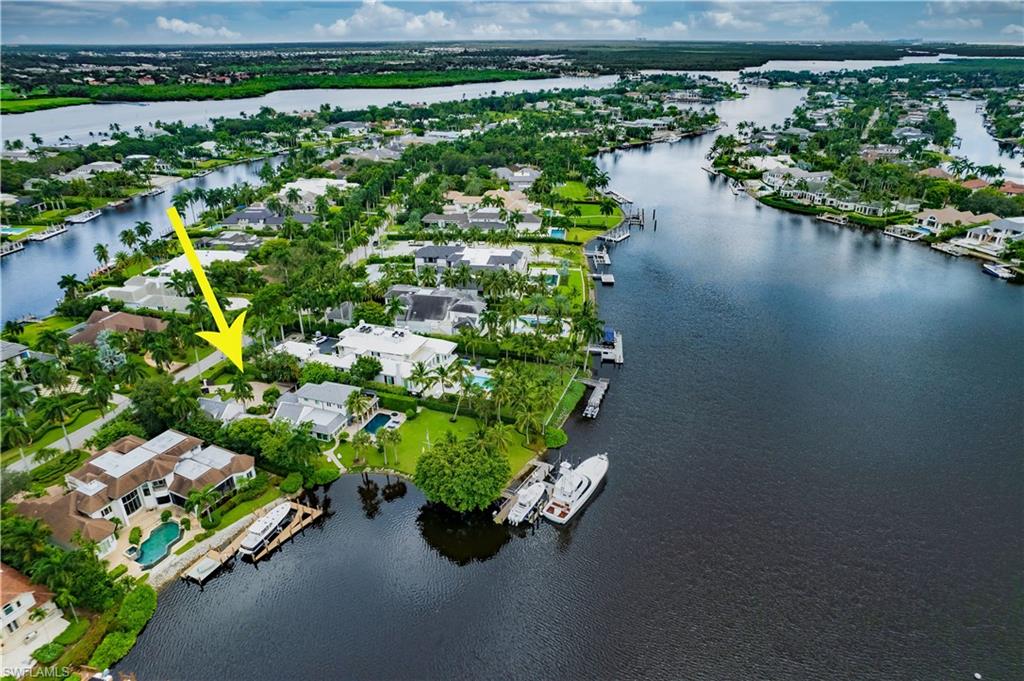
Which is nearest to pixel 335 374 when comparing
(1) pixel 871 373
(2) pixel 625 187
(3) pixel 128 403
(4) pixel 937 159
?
(3) pixel 128 403

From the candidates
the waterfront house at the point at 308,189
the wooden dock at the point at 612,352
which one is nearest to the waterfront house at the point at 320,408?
the wooden dock at the point at 612,352

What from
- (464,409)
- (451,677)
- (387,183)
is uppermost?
(387,183)

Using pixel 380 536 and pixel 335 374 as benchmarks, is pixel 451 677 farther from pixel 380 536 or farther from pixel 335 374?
pixel 335 374

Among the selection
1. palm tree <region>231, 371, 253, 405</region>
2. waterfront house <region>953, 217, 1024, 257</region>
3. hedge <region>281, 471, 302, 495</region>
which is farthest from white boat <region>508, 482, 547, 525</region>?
waterfront house <region>953, 217, 1024, 257</region>

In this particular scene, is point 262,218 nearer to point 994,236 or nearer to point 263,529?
point 263,529

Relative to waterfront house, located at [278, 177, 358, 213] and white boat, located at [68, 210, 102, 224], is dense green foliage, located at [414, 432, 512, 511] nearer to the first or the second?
waterfront house, located at [278, 177, 358, 213]

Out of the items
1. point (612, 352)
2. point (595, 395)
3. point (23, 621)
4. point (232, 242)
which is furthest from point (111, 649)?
point (232, 242)

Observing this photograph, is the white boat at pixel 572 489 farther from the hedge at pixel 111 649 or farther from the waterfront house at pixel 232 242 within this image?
the waterfront house at pixel 232 242
